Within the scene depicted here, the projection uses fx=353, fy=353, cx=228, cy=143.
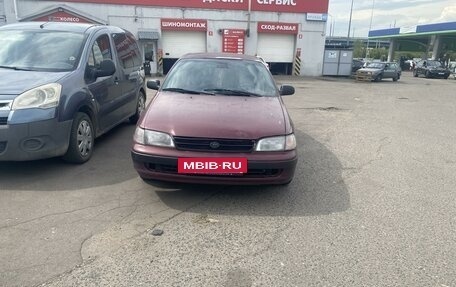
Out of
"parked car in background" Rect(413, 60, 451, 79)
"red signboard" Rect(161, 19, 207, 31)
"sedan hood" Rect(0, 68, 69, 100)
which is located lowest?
"parked car in background" Rect(413, 60, 451, 79)

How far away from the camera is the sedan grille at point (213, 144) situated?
3.56m

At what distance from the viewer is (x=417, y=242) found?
3.24 m

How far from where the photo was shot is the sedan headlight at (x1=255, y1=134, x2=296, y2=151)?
3.62m

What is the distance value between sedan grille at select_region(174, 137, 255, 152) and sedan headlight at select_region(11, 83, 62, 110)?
68.9 inches

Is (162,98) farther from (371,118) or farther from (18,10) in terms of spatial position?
(18,10)

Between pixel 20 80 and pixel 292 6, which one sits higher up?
pixel 292 6

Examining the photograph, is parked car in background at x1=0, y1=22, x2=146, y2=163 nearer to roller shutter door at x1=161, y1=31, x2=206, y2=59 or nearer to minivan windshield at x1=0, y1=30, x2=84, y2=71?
minivan windshield at x1=0, y1=30, x2=84, y2=71

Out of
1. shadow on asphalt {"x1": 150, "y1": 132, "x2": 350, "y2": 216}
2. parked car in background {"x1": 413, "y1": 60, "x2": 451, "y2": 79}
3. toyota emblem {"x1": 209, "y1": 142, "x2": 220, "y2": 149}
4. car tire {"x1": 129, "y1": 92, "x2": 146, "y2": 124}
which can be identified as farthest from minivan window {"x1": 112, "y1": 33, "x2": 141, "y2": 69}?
parked car in background {"x1": 413, "y1": 60, "x2": 451, "y2": 79}

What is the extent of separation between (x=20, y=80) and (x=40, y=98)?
16.4 inches

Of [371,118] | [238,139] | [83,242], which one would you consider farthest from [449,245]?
[371,118]

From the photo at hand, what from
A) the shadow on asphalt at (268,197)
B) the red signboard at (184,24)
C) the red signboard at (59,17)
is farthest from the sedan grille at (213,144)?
the red signboard at (184,24)

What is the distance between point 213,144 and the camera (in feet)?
11.7

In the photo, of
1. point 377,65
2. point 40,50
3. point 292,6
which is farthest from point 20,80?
point 377,65

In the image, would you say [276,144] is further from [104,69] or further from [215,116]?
[104,69]
